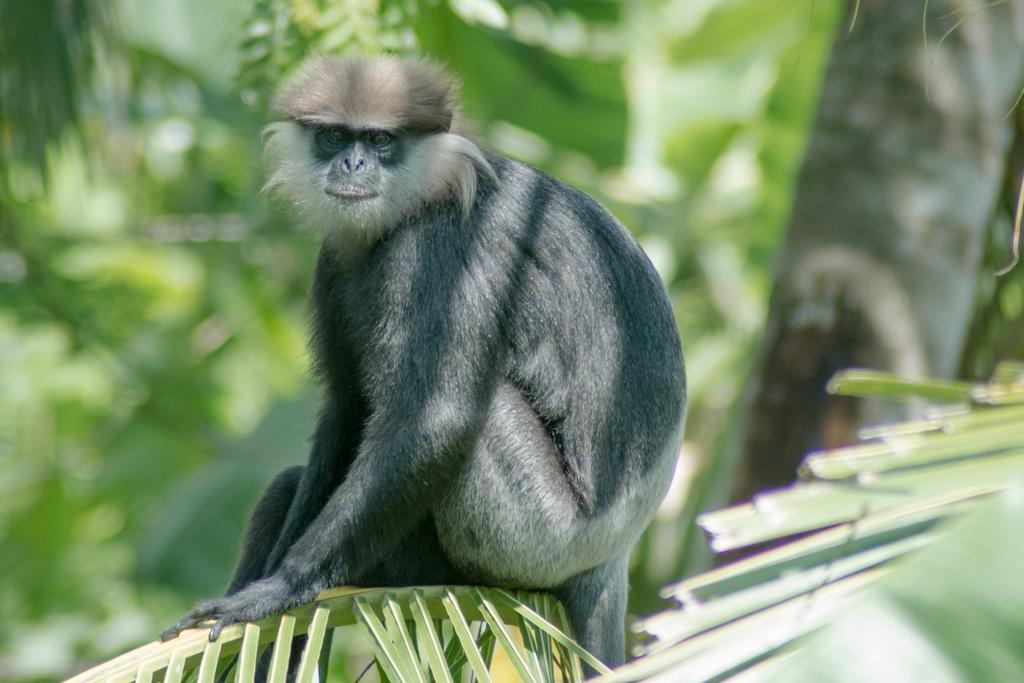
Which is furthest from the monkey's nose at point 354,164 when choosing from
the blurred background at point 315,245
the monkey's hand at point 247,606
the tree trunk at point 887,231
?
the tree trunk at point 887,231

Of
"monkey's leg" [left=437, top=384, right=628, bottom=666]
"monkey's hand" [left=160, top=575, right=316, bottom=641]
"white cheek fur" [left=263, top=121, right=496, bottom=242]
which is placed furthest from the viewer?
"white cheek fur" [left=263, top=121, right=496, bottom=242]

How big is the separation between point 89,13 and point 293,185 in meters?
0.76

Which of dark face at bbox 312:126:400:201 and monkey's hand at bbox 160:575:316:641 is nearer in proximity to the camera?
monkey's hand at bbox 160:575:316:641

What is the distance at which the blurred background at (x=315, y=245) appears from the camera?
4.23 m

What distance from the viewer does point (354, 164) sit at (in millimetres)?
3379

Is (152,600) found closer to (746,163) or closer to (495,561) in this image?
(746,163)

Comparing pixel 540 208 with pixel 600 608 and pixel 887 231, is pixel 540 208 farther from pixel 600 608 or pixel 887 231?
pixel 887 231

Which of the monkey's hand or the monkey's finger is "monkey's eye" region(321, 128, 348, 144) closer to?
the monkey's hand

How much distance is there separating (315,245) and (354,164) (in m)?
4.29

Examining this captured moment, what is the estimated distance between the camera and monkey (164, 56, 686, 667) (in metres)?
3.06

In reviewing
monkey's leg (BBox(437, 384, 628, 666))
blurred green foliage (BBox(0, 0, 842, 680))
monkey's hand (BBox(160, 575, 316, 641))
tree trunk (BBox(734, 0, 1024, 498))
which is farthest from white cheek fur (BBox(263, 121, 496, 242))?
blurred green foliage (BBox(0, 0, 842, 680))

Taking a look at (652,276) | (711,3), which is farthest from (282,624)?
(711,3)

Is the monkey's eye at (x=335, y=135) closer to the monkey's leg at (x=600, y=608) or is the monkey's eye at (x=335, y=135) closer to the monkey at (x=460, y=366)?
the monkey at (x=460, y=366)

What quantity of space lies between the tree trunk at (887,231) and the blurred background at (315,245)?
10mm
